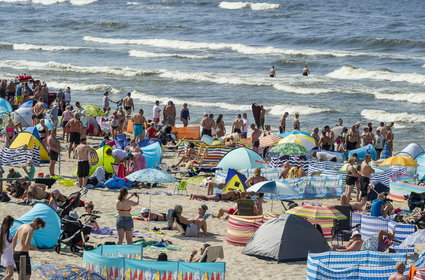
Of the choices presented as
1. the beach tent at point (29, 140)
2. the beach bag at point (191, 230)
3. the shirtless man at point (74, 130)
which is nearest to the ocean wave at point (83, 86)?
the shirtless man at point (74, 130)

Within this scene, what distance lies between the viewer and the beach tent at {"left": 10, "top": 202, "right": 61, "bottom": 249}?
12.4m

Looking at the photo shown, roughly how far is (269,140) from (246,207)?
6.18m

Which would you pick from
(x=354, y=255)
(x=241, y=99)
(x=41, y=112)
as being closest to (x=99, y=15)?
(x=241, y=99)

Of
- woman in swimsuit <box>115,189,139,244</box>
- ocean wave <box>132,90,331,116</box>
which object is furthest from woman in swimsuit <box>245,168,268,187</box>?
ocean wave <box>132,90,331,116</box>

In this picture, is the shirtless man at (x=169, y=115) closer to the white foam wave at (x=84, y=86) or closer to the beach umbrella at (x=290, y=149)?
the beach umbrella at (x=290, y=149)

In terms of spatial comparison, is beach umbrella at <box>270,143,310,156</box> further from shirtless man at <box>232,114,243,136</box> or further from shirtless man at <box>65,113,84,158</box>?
shirtless man at <box>65,113,84,158</box>

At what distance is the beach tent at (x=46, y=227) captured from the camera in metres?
12.4

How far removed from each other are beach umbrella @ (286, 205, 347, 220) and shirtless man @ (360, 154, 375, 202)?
3213 mm

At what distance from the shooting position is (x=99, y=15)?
77938 millimetres

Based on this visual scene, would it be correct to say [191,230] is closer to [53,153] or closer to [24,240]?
[24,240]

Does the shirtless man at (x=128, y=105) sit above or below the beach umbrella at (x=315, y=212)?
above

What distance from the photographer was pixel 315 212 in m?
14.2

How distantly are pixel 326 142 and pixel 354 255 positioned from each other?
36.0 feet

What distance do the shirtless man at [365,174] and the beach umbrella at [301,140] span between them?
8.85 feet
